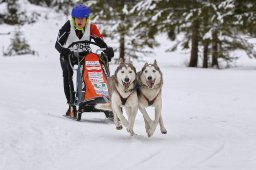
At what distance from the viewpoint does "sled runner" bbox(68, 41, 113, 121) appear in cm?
795

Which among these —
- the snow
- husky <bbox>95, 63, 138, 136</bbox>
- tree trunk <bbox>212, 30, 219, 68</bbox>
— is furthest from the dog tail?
tree trunk <bbox>212, 30, 219, 68</bbox>

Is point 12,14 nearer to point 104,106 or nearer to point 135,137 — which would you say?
point 104,106

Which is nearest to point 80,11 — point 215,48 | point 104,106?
point 104,106

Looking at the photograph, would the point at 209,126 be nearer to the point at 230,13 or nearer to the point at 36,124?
the point at 36,124

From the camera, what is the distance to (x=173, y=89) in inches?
571

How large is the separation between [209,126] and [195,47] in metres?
15.5

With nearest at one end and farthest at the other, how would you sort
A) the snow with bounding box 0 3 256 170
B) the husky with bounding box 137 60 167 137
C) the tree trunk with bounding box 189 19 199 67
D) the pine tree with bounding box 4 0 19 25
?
the snow with bounding box 0 3 256 170, the husky with bounding box 137 60 167 137, the tree trunk with bounding box 189 19 199 67, the pine tree with bounding box 4 0 19 25

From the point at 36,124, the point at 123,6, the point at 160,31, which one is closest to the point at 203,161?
the point at 36,124

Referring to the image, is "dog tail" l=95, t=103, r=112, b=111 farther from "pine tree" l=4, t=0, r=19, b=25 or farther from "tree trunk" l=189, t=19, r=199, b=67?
"pine tree" l=4, t=0, r=19, b=25

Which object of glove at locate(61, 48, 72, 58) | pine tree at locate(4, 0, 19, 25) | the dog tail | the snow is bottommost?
the snow

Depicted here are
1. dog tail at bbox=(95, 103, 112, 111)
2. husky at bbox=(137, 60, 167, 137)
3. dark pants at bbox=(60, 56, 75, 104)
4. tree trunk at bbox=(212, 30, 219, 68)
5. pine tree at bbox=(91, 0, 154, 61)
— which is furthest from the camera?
pine tree at bbox=(91, 0, 154, 61)

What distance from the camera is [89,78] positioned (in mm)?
8047

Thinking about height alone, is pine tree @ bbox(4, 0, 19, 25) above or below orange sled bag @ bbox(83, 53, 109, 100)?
above

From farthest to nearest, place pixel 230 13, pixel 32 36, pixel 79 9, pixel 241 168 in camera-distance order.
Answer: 1. pixel 32 36
2. pixel 230 13
3. pixel 79 9
4. pixel 241 168
